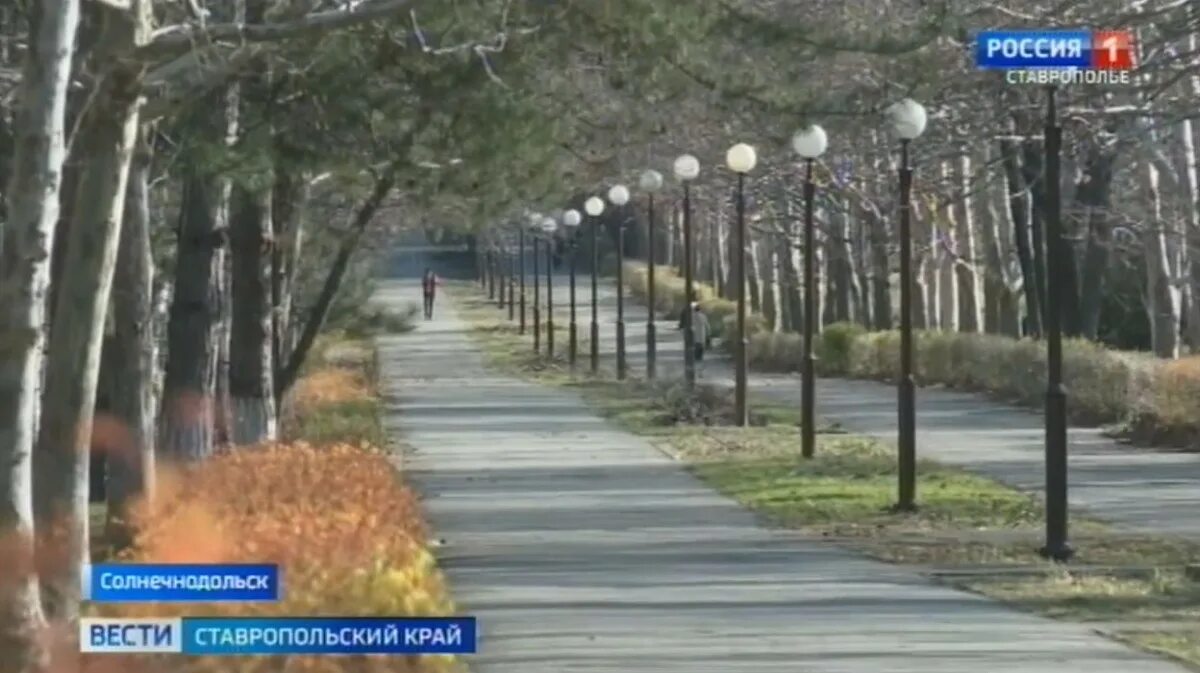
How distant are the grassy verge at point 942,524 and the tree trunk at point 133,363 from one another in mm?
5234

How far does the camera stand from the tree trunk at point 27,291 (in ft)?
32.4

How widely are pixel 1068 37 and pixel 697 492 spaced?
9.73 meters

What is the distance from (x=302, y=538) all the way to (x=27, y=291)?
11.5 ft

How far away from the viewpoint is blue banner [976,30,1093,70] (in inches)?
611

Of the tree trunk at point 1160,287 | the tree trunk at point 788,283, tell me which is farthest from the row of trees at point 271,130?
the tree trunk at point 788,283

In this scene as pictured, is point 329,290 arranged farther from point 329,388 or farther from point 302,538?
point 329,388

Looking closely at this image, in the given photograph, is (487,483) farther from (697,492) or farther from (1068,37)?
(1068,37)

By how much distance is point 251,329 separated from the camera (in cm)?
2506

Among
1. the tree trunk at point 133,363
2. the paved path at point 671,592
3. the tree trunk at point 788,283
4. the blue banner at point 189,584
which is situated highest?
the tree trunk at point 788,283

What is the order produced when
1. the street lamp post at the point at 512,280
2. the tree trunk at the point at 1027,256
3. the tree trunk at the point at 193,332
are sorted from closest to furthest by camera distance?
1. the tree trunk at the point at 193,332
2. the tree trunk at the point at 1027,256
3. the street lamp post at the point at 512,280

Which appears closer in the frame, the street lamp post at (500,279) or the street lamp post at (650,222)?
the street lamp post at (650,222)

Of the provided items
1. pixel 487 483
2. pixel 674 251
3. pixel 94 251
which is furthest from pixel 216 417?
pixel 674 251

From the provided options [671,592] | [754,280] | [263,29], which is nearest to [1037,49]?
[671,592]

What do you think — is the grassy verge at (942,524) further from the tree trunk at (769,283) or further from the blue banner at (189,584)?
the tree trunk at (769,283)
